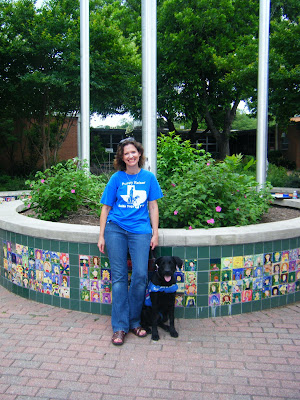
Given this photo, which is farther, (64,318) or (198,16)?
(198,16)

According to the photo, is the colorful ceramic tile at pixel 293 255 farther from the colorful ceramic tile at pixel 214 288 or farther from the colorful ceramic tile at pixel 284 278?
the colorful ceramic tile at pixel 214 288

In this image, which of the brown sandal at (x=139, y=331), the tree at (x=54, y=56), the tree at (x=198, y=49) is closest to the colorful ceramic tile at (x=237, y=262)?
the brown sandal at (x=139, y=331)

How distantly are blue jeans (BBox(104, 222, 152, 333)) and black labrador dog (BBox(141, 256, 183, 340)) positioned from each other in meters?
0.11

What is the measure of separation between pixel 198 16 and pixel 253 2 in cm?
368

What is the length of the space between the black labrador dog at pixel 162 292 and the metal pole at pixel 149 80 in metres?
1.73

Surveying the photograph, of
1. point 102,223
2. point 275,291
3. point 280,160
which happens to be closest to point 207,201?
point 275,291

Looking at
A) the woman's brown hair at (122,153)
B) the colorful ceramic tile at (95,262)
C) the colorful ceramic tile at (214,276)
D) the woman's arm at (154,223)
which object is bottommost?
the colorful ceramic tile at (214,276)

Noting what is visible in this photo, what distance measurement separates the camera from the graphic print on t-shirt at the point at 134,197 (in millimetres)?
3875

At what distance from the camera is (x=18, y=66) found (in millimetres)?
15523

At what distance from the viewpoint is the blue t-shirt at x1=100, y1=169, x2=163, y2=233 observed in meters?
3.85

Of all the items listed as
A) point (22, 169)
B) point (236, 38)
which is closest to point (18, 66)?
point (22, 169)

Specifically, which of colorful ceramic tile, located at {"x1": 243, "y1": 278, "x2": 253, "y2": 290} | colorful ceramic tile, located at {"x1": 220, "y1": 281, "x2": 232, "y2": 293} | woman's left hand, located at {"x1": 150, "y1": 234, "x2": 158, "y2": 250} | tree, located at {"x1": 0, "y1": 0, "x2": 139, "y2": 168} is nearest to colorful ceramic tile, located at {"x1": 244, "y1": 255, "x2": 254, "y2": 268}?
colorful ceramic tile, located at {"x1": 243, "y1": 278, "x2": 253, "y2": 290}

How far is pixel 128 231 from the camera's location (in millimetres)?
3840

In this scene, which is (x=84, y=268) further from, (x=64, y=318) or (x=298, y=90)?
(x=298, y=90)
